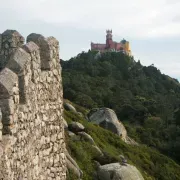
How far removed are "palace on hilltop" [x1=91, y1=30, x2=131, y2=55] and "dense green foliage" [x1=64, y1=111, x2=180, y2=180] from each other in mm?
92377

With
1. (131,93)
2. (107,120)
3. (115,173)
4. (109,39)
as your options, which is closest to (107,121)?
(107,120)

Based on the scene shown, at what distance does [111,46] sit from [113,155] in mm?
104683

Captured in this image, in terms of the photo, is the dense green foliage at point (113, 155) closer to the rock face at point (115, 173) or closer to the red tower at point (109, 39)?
the rock face at point (115, 173)

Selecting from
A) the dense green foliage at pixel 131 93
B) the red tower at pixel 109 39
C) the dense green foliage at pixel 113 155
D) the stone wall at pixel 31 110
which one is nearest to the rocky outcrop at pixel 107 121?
the dense green foliage at pixel 113 155

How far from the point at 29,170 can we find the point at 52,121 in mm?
1504

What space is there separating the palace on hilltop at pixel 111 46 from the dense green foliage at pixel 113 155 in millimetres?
92377

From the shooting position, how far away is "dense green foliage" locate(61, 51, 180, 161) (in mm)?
54531

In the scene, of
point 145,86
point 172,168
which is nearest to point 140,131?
point 172,168

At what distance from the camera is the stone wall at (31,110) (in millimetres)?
4910

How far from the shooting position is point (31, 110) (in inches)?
229

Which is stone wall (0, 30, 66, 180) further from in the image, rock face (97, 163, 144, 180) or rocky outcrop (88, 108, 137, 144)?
rocky outcrop (88, 108, 137, 144)

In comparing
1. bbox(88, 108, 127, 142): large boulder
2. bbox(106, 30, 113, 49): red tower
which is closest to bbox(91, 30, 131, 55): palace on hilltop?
bbox(106, 30, 113, 49): red tower

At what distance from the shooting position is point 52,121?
703cm

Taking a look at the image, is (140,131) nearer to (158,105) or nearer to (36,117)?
(158,105)
